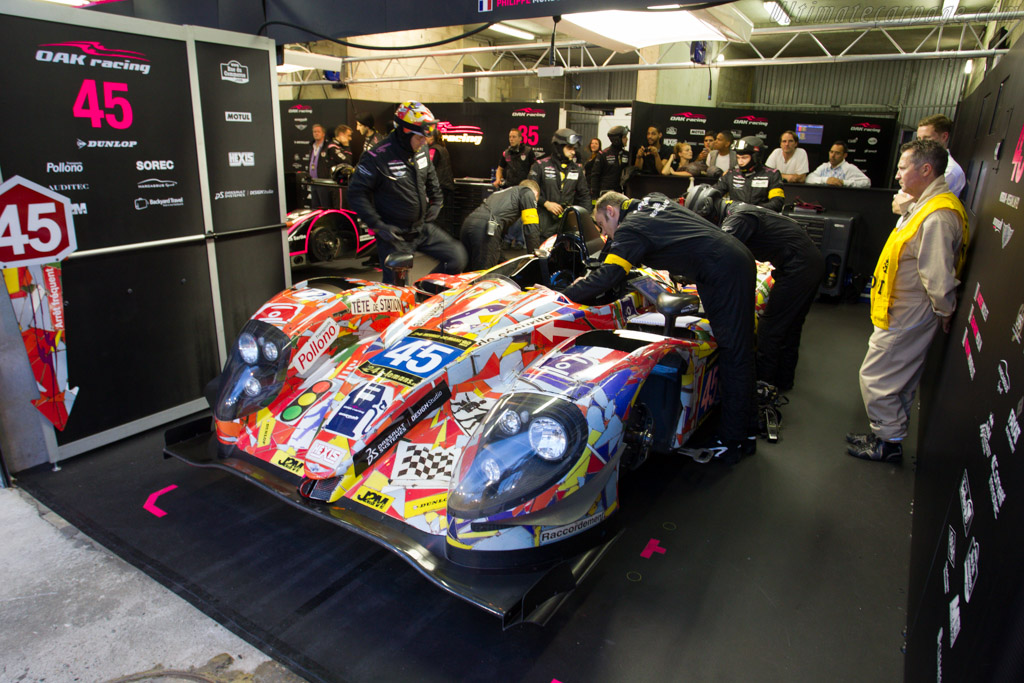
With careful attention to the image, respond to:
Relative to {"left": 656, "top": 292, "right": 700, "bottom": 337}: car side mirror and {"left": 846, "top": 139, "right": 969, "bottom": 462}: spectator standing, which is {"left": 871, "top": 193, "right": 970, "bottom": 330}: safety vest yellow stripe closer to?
{"left": 846, "top": 139, "right": 969, "bottom": 462}: spectator standing

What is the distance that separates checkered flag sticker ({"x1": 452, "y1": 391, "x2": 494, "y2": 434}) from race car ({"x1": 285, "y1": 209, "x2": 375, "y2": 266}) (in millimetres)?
5068

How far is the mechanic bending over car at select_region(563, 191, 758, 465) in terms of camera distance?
3.42 m

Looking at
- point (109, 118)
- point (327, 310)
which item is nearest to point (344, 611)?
point (327, 310)

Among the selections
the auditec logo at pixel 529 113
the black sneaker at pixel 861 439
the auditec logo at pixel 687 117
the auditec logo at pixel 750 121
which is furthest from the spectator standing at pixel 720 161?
the black sneaker at pixel 861 439

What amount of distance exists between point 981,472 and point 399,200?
14.2 ft

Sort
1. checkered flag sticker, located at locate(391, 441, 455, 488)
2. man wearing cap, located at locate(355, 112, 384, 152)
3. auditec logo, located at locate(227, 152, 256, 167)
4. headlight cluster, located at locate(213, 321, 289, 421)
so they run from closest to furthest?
checkered flag sticker, located at locate(391, 441, 455, 488), headlight cluster, located at locate(213, 321, 289, 421), auditec logo, located at locate(227, 152, 256, 167), man wearing cap, located at locate(355, 112, 384, 152)

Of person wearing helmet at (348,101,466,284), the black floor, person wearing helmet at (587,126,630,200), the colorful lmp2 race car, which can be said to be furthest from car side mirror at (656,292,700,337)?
person wearing helmet at (587,126,630,200)

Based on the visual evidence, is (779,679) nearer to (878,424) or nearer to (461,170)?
(878,424)

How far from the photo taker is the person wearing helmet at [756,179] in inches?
243

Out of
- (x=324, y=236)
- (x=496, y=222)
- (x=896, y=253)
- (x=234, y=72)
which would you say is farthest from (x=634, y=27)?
(x=324, y=236)

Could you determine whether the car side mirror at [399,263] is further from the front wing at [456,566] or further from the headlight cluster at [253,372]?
the front wing at [456,566]

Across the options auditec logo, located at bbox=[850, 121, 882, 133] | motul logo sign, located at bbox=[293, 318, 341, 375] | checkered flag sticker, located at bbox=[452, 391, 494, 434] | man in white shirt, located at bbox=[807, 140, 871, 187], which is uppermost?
auditec logo, located at bbox=[850, 121, 882, 133]

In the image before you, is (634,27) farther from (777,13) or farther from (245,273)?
(777,13)

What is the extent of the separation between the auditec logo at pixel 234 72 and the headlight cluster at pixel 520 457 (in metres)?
3.07
